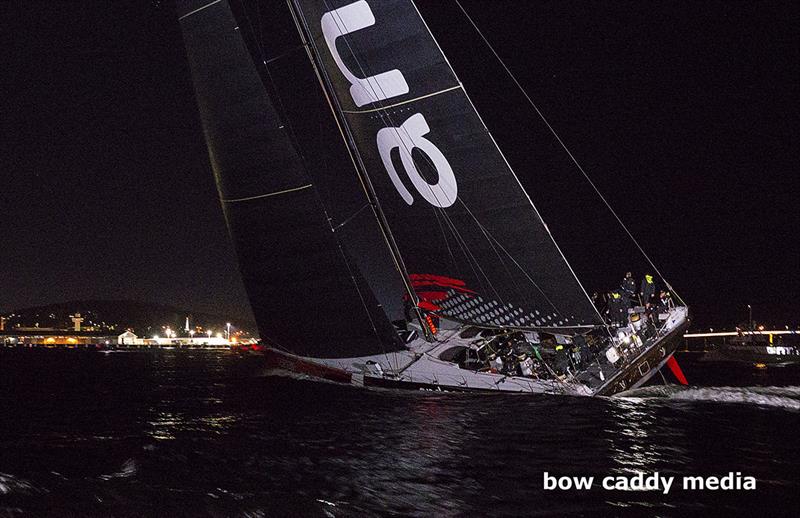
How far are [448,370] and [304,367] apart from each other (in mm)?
5136

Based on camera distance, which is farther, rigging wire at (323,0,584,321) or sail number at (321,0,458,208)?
sail number at (321,0,458,208)

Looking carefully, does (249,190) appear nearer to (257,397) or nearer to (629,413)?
(257,397)

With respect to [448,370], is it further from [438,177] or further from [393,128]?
[393,128]

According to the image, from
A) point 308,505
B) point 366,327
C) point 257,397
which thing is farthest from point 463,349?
point 308,505

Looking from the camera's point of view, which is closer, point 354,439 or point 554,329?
point 354,439

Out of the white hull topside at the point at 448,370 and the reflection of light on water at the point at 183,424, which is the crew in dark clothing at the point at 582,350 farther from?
the reflection of light on water at the point at 183,424

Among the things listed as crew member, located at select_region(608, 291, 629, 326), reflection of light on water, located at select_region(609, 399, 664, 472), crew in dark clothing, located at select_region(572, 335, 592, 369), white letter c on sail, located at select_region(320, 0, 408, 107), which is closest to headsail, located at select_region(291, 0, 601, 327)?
white letter c on sail, located at select_region(320, 0, 408, 107)

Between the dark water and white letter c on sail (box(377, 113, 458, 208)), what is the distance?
523 cm

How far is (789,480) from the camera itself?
10062mm

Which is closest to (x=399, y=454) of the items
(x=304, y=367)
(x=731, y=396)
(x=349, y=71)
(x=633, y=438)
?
(x=633, y=438)

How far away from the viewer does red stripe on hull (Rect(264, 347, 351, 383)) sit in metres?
21.3

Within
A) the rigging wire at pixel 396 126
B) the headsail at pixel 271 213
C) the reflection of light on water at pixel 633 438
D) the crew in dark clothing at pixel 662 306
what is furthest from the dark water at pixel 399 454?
the rigging wire at pixel 396 126

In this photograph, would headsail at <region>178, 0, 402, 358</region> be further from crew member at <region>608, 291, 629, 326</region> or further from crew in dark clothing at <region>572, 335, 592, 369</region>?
crew member at <region>608, 291, 629, 326</region>

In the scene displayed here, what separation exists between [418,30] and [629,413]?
10.2m
